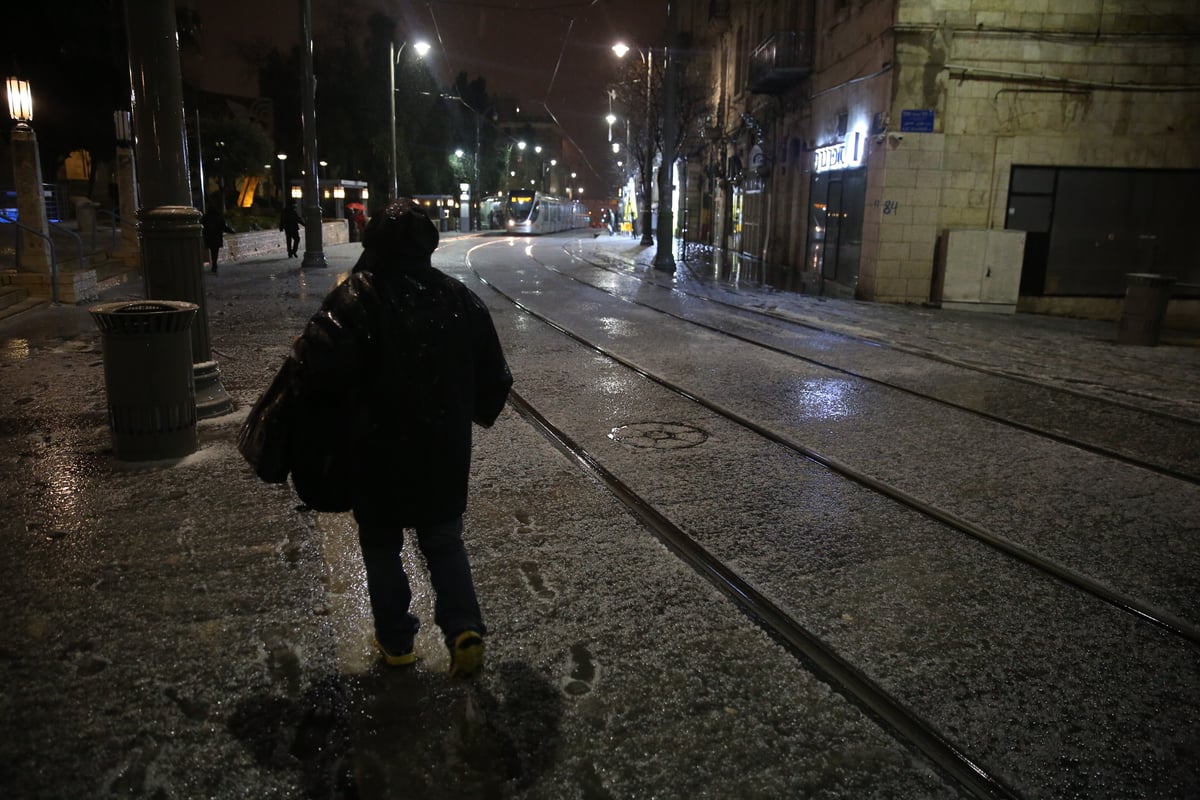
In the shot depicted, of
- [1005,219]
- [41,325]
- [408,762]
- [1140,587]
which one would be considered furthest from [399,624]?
[1005,219]

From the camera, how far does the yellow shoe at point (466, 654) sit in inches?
123

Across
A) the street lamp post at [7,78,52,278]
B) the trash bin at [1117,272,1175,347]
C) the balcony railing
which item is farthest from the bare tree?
the trash bin at [1117,272,1175,347]

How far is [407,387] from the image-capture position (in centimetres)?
293

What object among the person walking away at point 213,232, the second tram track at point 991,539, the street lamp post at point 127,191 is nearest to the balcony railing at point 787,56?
the person walking away at point 213,232

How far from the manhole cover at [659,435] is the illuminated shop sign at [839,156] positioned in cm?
1369

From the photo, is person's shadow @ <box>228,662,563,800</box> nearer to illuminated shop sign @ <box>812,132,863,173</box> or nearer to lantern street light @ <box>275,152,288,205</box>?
illuminated shop sign @ <box>812,132,863,173</box>

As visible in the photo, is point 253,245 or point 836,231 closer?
point 836,231

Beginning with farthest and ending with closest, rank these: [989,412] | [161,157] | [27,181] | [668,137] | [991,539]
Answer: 1. [668,137]
2. [27,181]
3. [989,412]
4. [161,157]
5. [991,539]

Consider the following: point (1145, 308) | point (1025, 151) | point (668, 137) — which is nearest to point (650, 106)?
point (668, 137)

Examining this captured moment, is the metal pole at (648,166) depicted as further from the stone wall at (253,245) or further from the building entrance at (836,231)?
the building entrance at (836,231)

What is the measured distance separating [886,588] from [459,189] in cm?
6593

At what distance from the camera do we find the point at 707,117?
4219 cm

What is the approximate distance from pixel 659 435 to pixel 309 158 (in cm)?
1998

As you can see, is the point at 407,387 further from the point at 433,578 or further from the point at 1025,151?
the point at 1025,151
